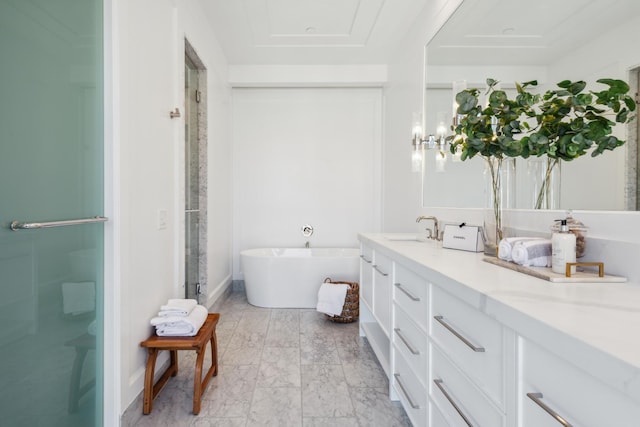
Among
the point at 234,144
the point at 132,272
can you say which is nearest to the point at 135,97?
the point at 132,272

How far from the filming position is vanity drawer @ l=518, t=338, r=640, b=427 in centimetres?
51

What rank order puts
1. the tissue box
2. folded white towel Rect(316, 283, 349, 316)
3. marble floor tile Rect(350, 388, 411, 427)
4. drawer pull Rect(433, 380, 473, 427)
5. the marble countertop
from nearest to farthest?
the marble countertop < drawer pull Rect(433, 380, 473, 427) < marble floor tile Rect(350, 388, 411, 427) < the tissue box < folded white towel Rect(316, 283, 349, 316)

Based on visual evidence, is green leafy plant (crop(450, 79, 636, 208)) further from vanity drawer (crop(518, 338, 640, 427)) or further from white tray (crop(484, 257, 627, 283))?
vanity drawer (crop(518, 338, 640, 427))

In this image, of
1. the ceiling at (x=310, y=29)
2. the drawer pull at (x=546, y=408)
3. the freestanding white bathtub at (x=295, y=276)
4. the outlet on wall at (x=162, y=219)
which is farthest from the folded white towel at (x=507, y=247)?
the ceiling at (x=310, y=29)

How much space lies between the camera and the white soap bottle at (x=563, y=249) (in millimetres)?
1087

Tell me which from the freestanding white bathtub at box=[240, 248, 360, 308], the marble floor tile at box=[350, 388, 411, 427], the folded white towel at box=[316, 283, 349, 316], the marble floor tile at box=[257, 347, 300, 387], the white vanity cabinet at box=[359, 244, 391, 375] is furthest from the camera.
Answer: the freestanding white bathtub at box=[240, 248, 360, 308]

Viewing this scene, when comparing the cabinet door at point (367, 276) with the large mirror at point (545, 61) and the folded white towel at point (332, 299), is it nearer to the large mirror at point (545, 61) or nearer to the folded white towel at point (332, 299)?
the folded white towel at point (332, 299)

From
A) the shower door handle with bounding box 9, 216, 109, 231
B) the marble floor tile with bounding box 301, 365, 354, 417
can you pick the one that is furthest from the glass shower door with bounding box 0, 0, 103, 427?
the marble floor tile with bounding box 301, 365, 354, 417

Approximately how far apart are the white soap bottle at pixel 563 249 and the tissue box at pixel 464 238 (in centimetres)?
59

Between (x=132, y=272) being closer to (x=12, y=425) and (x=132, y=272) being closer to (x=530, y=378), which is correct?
(x=12, y=425)

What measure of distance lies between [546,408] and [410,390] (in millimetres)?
933

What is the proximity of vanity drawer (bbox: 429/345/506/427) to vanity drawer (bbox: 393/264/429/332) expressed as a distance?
0.14 m

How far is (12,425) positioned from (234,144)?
339 cm

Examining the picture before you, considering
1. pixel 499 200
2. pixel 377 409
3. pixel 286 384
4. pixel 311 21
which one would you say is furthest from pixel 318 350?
pixel 311 21
